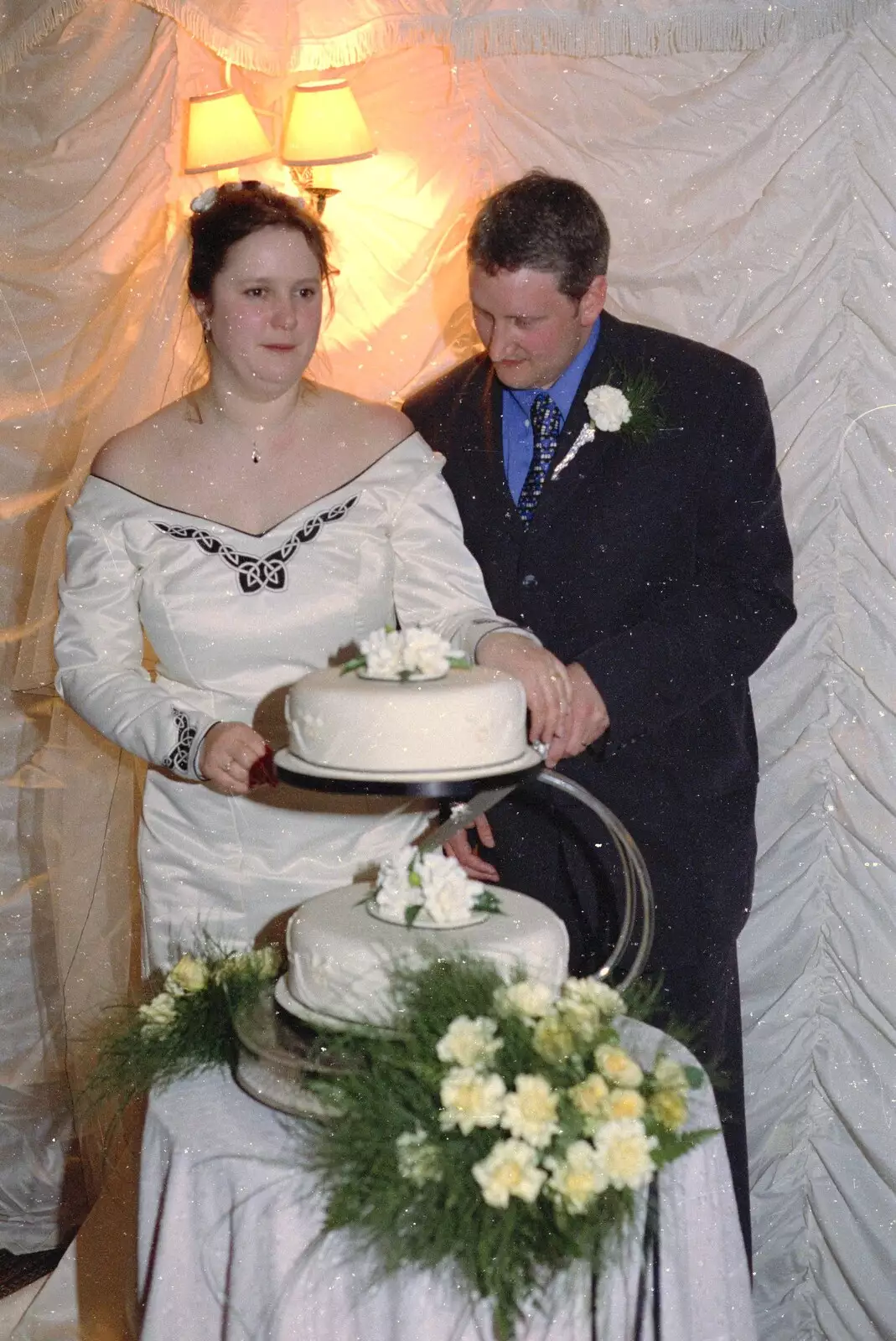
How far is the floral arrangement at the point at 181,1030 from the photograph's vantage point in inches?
86.1

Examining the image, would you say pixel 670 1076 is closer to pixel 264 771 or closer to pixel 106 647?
pixel 264 771

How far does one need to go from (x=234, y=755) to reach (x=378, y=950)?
50 cm

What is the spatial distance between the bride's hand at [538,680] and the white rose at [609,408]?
57 centimetres

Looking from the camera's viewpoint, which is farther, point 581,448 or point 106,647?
point 581,448

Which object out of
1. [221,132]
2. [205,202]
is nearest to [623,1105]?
[205,202]

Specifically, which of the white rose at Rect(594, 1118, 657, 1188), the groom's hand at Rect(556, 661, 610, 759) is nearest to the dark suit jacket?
the groom's hand at Rect(556, 661, 610, 759)

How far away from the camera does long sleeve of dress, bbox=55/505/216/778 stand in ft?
8.38

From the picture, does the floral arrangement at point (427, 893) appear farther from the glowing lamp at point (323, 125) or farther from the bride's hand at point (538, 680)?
the glowing lamp at point (323, 125)

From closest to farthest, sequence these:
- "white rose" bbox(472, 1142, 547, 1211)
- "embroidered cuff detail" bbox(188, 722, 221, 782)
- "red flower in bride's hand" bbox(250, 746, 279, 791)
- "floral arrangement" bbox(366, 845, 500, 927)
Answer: "white rose" bbox(472, 1142, 547, 1211) < "floral arrangement" bbox(366, 845, 500, 927) < "red flower in bride's hand" bbox(250, 746, 279, 791) < "embroidered cuff detail" bbox(188, 722, 221, 782)

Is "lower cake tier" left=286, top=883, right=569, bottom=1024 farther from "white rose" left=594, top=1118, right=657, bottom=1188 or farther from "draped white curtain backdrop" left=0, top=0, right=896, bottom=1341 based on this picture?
"draped white curtain backdrop" left=0, top=0, right=896, bottom=1341

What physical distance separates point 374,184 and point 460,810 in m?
2.11

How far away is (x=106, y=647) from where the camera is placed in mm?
2645

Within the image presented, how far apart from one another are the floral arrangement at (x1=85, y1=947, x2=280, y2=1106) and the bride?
0.40 m

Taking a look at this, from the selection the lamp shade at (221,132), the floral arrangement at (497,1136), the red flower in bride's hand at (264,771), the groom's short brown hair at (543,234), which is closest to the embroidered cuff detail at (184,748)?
the red flower in bride's hand at (264,771)
